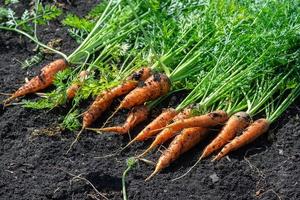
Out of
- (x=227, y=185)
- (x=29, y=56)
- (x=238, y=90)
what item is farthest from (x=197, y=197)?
(x=29, y=56)

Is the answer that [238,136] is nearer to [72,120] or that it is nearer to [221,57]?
[221,57]

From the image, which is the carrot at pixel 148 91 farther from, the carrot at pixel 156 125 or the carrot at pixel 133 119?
the carrot at pixel 156 125

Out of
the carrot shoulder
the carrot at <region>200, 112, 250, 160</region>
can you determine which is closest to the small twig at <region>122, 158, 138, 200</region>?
the carrot shoulder

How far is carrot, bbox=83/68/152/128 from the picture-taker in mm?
4449

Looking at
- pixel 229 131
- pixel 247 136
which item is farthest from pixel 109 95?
pixel 247 136

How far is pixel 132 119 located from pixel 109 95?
10.3 inches

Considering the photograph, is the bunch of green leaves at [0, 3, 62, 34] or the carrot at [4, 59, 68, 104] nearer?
the carrot at [4, 59, 68, 104]

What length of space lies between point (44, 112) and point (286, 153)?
169 cm

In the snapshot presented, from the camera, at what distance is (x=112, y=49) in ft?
16.2

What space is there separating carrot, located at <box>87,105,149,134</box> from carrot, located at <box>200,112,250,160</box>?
541 mm

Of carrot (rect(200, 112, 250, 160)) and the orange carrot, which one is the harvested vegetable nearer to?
carrot (rect(200, 112, 250, 160))

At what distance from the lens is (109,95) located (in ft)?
14.9

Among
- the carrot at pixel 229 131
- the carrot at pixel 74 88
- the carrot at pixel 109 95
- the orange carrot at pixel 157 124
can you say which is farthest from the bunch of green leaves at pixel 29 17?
the carrot at pixel 229 131

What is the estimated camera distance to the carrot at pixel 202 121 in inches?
165
